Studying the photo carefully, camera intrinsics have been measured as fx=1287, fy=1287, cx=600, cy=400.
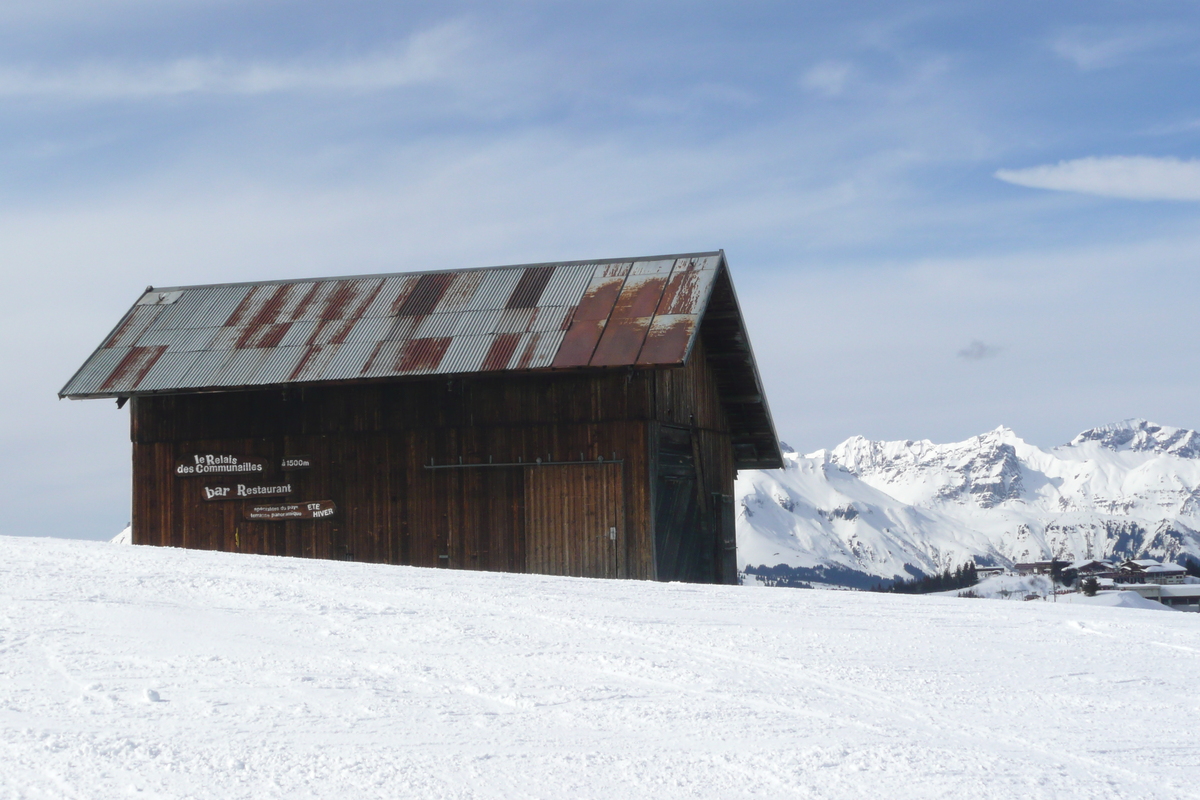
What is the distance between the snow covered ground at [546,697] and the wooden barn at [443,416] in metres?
7.28

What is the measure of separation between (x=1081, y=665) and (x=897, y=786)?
4952 mm

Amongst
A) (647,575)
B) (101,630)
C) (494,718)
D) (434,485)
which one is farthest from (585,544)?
(494,718)

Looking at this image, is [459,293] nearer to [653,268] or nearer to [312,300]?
[312,300]

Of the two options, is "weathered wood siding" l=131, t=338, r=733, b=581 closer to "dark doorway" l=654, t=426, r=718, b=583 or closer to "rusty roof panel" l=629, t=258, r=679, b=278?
"dark doorway" l=654, t=426, r=718, b=583

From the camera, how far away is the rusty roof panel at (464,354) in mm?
21438

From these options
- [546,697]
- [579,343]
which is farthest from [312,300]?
[546,697]

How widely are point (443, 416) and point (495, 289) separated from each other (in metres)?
2.91

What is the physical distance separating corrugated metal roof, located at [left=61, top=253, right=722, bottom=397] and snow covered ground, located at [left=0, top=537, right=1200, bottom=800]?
770 cm

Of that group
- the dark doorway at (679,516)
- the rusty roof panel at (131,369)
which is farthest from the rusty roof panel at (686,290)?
the rusty roof panel at (131,369)

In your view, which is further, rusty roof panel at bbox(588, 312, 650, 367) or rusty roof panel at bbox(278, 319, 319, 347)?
rusty roof panel at bbox(278, 319, 319, 347)

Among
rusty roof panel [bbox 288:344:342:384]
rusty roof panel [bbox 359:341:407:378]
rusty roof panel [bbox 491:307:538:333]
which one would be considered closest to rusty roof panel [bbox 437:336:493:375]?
rusty roof panel [bbox 491:307:538:333]

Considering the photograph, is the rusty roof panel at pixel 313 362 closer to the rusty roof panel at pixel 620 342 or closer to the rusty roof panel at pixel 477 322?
the rusty roof panel at pixel 477 322

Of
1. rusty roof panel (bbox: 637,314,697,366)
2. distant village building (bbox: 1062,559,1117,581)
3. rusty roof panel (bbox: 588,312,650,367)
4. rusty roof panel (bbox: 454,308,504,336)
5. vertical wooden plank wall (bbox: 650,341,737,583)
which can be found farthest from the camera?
distant village building (bbox: 1062,559,1117,581)

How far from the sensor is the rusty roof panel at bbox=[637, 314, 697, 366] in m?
20.5
